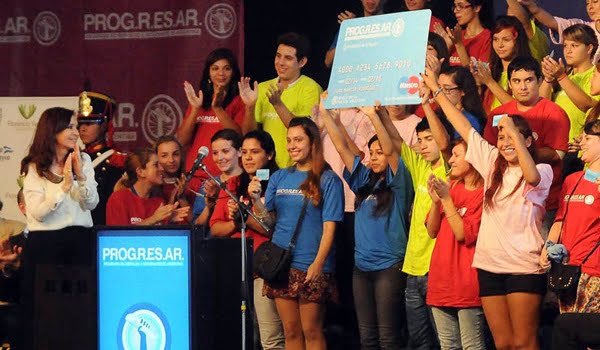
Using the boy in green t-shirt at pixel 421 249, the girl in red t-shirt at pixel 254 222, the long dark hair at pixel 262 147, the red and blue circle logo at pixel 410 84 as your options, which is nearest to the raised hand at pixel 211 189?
the girl in red t-shirt at pixel 254 222

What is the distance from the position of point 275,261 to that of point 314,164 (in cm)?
70

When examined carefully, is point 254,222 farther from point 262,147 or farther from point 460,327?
point 460,327

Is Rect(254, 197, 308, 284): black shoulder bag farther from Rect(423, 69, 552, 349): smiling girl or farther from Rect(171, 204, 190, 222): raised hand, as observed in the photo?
Rect(423, 69, 552, 349): smiling girl

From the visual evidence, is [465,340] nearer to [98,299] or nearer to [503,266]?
[503,266]

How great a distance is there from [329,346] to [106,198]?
2.10 m

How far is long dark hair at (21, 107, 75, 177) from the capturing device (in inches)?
298

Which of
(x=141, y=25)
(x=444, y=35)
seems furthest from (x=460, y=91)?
(x=141, y=25)

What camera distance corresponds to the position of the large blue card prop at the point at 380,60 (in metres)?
7.42

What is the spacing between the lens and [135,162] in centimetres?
866

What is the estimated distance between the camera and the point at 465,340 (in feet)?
23.0

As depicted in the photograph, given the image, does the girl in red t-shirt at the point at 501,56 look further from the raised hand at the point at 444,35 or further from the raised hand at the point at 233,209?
the raised hand at the point at 233,209

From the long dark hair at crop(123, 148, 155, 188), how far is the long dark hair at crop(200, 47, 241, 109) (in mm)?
868

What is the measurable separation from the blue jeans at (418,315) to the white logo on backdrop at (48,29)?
4.87 metres

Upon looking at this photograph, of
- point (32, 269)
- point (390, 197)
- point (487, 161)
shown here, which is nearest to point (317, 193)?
point (390, 197)
